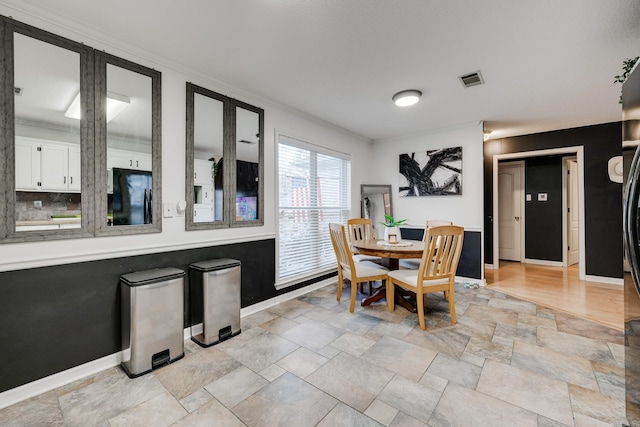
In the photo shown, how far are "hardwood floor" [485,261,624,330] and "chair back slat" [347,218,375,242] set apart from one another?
201cm

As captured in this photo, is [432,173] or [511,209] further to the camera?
[511,209]

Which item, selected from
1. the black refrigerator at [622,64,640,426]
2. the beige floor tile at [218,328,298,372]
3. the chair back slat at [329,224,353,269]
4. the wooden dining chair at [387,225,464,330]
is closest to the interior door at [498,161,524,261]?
the wooden dining chair at [387,225,464,330]

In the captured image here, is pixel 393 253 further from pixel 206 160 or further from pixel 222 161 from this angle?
pixel 206 160

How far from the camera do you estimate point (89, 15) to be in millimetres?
1864

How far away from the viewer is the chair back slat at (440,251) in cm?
258

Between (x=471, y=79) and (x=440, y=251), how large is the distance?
176cm

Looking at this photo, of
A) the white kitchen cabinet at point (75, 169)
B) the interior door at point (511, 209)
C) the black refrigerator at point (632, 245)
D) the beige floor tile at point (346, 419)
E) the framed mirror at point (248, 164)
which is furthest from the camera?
the interior door at point (511, 209)

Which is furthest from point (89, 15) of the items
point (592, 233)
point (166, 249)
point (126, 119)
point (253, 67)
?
point (592, 233)

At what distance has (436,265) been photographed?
268 cm

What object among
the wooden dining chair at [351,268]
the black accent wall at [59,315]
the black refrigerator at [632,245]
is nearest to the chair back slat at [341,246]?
the wooden dining chair at [351,268]

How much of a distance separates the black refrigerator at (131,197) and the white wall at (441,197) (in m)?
3.86

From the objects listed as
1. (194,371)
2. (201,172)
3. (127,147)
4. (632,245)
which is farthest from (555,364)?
(127,147)

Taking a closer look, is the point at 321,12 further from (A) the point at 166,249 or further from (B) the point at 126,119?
(A) the point at 166,249

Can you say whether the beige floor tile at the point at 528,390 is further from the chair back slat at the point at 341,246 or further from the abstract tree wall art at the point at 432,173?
the abstract tree wall art at the point at 432,173
